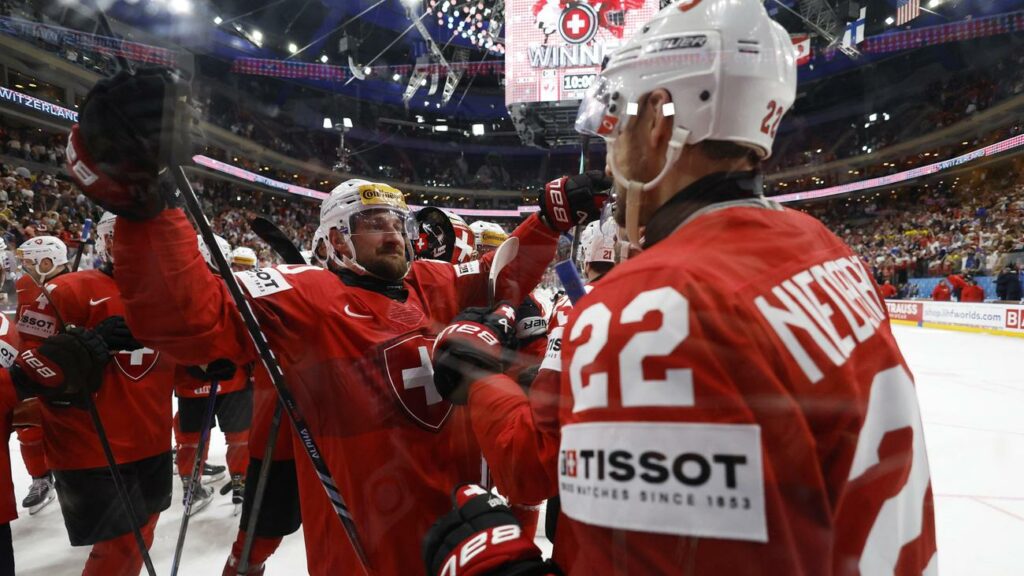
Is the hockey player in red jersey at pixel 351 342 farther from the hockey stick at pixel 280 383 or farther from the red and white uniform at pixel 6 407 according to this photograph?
the red and white uniform at pixel 6 407

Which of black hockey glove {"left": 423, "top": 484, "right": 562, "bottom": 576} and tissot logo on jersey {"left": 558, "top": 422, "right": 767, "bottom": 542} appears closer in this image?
tissot logo on jersey {"left": 558, "top": 422, "right": 767, "bottom": 542}

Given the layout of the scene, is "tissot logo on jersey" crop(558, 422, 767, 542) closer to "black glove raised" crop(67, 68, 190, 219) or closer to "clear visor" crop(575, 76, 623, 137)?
"clear visor" crop(575, 76, 623, 137)

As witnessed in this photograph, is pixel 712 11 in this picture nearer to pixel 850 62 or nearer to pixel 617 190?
pixel 617 190

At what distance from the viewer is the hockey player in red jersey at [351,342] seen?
117cm

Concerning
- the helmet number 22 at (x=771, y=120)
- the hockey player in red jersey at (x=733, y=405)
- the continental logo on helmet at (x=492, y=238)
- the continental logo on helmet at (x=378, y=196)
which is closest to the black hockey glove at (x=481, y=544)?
the hockey player in red jersey at (x=733, y=405)

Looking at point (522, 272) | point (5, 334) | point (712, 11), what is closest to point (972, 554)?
point (522, 272)

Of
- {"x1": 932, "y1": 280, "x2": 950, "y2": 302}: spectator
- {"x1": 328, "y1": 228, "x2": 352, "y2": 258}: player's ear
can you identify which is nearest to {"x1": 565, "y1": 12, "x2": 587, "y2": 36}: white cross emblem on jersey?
{"x1": 328, "y1": 228, "x2": 352, "y2": 258}: player's ear

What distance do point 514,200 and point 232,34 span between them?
17.8 m

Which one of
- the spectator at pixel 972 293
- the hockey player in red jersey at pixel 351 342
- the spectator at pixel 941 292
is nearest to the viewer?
the hockey player in red jersey at pixel 351 342

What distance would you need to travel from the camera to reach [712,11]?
3.20 feet

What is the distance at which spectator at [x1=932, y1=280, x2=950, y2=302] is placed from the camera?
12.0 meters

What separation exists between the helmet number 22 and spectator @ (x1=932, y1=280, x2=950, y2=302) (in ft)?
46.0

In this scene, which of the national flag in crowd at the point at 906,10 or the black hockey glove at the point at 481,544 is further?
the national flag in crowd at the point at 906,10

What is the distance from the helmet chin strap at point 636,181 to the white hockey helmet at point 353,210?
1.05 meters
